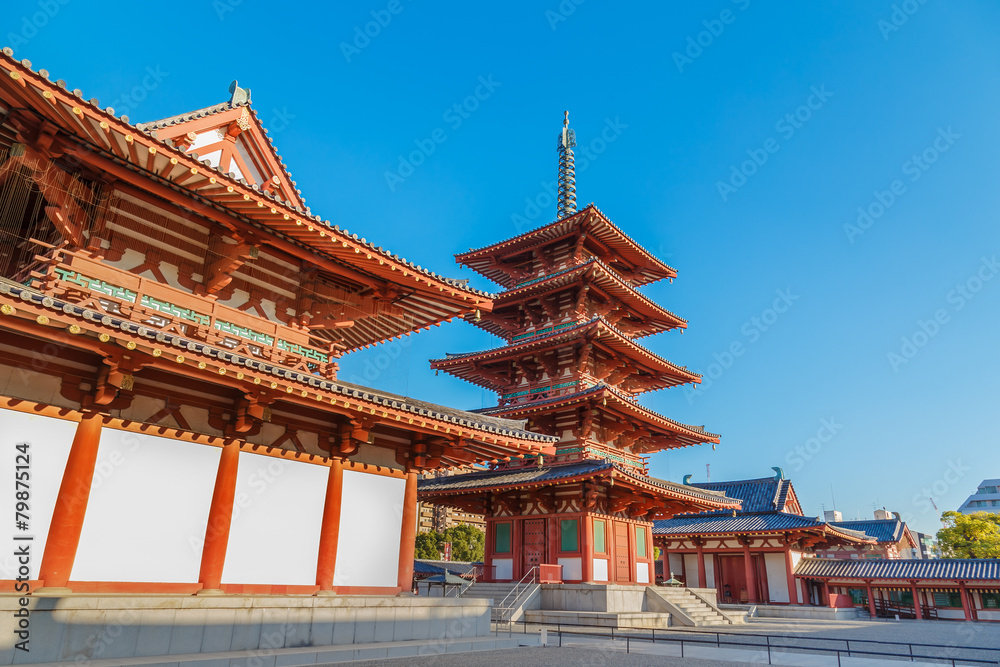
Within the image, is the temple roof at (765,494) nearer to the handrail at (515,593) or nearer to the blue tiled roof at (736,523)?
the blue tiled roof at (736,523)

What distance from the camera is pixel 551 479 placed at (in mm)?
24875

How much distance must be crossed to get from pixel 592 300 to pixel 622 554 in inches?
518

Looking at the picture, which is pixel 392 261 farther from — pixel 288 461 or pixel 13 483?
pixel 13 483

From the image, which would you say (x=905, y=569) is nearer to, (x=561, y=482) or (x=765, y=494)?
(x=765, y=494)

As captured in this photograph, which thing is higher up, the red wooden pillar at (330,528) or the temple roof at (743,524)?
the temple roof at (743,524)

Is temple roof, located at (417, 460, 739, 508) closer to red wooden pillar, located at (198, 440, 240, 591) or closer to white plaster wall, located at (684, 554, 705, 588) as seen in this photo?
Result: white plaster wall, located at (684, 554, 705, 588)

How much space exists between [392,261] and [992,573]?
40422 mm

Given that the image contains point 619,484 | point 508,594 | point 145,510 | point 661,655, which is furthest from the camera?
point 619,484

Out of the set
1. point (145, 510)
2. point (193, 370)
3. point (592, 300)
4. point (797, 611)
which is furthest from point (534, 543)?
point (797, 611)

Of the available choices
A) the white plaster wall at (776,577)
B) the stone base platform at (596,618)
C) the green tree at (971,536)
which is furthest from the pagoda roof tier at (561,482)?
the green tree at (971,536)

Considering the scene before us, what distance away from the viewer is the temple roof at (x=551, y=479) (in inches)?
955

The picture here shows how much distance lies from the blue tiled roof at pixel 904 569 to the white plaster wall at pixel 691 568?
6.51 meters

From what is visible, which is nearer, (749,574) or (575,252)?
(575,252)

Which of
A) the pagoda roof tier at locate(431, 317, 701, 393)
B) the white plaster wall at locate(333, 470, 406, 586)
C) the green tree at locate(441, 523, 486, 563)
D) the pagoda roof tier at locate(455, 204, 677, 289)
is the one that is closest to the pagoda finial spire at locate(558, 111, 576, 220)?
the pagoda roof tier at locate(455, 204, 677, 289)
